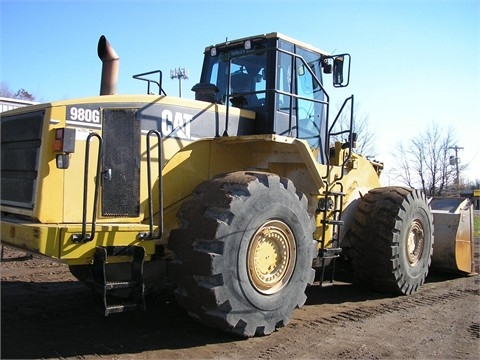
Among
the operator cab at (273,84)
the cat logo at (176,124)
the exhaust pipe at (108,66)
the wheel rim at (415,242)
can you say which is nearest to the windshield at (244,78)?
the operator cab at (273,84)

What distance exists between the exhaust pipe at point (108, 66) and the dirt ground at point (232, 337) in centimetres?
198

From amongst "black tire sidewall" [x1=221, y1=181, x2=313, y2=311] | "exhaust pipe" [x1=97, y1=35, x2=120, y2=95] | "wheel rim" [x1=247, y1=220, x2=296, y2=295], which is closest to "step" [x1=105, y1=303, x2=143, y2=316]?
"black tire sidewall" [x1=221, y1=181, x2=313, y2=311]

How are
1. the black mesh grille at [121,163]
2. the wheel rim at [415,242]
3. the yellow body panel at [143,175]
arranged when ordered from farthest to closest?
the wheel rim at [415,242] → the black mesh grille at [121,163] → the yellow body panel at [143,175]

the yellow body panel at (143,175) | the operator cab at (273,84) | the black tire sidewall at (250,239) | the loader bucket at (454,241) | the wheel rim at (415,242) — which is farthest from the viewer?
the loader bucket at (454,241)

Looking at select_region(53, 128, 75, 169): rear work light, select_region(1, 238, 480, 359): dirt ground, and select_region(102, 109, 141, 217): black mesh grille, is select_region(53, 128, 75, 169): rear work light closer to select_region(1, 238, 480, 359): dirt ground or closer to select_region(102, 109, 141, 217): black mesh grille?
select_region(102, 109, 141, 217): black mesh grille

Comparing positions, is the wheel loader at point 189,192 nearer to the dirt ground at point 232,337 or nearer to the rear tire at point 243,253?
the rear tire at point 243,253

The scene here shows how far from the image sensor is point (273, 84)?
19.6ft

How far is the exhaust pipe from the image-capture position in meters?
5.32

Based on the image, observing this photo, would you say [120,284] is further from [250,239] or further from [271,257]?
[271,257]

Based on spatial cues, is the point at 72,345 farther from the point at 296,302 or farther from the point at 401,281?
the point at 401,281

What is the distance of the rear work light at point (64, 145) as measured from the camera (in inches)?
171

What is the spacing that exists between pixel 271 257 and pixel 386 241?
2317 millimetres

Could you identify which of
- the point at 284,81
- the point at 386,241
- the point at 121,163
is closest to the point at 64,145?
the point at 121,163

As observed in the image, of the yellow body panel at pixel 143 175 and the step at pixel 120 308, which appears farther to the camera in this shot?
the yellow body panel at pixel 143 175
